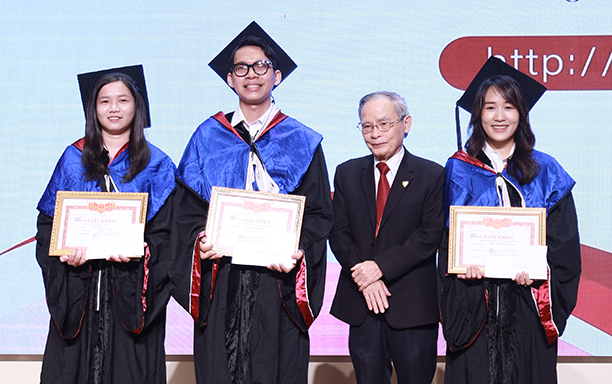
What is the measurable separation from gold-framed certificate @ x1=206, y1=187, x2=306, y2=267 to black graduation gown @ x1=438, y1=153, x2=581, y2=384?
0.82 m

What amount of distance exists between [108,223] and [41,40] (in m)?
2.03

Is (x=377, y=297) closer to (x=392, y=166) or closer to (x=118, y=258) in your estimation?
(x=392, y=166)

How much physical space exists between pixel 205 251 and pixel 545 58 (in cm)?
277

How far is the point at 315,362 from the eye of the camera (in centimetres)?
380

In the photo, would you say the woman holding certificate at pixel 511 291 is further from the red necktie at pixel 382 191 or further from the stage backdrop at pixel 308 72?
the stage backdrop at pixel 308 72

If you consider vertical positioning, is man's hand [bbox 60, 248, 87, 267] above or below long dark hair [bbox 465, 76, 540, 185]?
below

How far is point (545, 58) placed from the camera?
3.78 m

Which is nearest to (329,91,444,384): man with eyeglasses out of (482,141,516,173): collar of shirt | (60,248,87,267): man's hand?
(482,141,516,173): collar of shirt

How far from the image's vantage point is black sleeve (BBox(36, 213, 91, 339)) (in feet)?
8.36

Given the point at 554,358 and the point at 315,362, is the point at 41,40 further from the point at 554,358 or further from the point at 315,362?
the point at 554,358

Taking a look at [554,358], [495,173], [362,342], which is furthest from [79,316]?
[554,358]

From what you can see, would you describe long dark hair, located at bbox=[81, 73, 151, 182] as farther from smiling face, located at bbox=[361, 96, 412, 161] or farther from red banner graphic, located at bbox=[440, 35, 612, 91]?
red banner graphic, located at bbox=[440, 35, 612, 91]

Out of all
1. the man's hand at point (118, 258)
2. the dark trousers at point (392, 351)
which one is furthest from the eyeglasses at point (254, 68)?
the dark trousers at point (392, 351)

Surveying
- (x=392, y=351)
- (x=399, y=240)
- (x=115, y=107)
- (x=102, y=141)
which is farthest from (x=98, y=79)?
(x=392, y=351)
